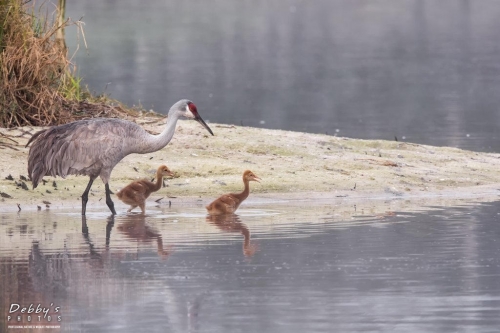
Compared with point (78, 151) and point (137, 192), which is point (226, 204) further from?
point (78, 151)

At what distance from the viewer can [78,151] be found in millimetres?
13391

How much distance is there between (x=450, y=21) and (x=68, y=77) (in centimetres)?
4858

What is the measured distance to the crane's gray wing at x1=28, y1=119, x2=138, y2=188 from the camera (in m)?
13.4

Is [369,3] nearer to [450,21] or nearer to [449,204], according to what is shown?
[450,21]

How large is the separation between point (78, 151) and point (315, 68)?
24.0 m

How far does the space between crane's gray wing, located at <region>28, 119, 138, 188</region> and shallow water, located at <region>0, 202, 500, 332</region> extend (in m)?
0.48

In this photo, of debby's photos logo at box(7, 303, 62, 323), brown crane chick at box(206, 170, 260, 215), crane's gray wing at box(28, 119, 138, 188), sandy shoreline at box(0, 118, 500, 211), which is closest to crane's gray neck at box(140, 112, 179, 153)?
crane's gray wing at box(28, 119, 138, 188)

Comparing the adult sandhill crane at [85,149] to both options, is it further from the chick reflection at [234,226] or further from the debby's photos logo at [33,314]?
Result: the debby's photos logo at [33,314]

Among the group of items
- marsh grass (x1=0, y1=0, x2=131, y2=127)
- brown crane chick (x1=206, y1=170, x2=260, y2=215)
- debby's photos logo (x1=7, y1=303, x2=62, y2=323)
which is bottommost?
debby's photos logo (x1=7, y1=303, x2=62, y2=323)

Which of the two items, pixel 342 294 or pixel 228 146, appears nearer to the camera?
pixel 342 294

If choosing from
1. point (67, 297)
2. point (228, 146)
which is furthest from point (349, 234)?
point (228, 146)

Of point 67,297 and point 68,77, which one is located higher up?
point 68,77

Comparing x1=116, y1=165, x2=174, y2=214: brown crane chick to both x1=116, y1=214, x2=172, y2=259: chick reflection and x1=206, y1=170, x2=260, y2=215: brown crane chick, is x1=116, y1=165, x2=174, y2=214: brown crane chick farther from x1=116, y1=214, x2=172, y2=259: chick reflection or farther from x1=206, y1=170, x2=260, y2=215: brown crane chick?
x1=206, y1=170, x2=260, y2=215: brown crane chick

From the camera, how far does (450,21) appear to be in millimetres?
63969
